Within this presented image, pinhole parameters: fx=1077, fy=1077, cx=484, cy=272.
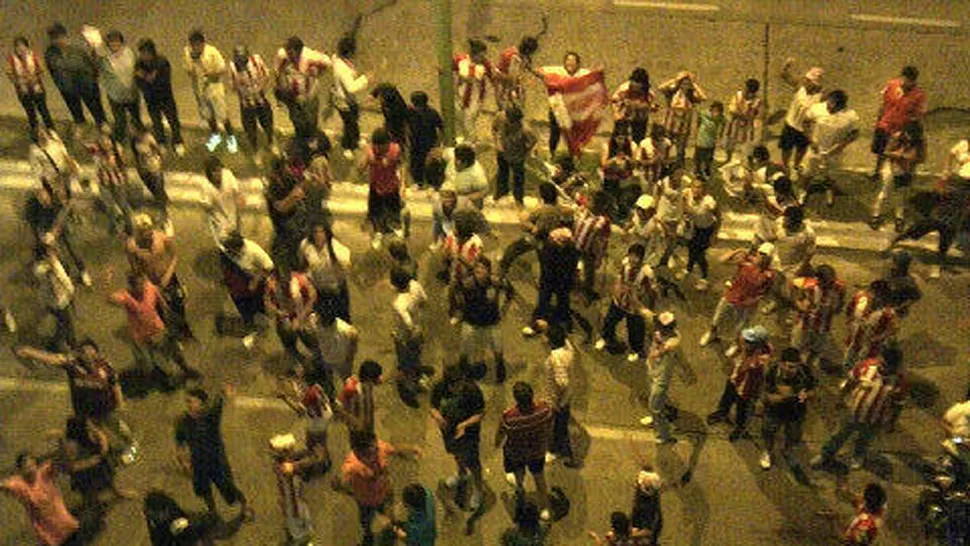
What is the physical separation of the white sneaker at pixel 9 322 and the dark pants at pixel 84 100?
10.2 feet

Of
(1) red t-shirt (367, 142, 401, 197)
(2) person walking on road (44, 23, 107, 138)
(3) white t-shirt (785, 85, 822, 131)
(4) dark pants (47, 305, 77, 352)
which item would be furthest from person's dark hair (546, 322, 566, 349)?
(2) person walking on road (44, 23, 107, 138)

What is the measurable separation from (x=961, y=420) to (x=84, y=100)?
35.3ft

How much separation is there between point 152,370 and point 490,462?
12.1ft

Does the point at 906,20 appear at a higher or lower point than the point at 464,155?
higher

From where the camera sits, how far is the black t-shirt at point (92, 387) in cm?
948

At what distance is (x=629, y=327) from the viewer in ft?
36.8

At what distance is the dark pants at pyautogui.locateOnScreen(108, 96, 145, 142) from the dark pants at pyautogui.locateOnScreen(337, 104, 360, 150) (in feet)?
8.35

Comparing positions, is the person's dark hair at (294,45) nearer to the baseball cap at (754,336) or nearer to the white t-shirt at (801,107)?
the white t-shirt at (801,107)

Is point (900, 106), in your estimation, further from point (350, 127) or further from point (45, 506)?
point (45, 506)

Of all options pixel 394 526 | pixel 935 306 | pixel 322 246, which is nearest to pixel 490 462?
pixel 394 526

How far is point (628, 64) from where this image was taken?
15750 mm

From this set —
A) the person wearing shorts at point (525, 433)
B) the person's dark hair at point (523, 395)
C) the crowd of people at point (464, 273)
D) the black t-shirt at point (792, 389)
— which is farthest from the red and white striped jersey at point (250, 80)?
the black t-shirt at point (792, 389)

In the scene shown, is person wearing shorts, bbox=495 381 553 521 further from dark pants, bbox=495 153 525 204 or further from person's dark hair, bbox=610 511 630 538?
dark pants, bbox=495 153 525 204

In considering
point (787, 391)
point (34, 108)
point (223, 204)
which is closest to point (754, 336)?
point (787, 391)
